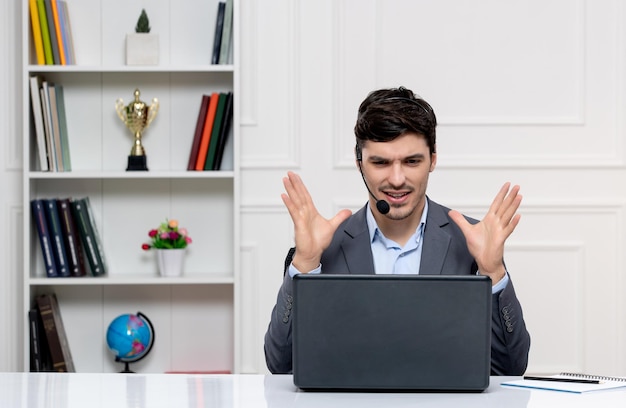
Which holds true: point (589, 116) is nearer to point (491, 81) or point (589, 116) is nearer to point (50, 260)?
point (491, 81)

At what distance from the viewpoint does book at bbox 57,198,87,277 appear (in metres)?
3.68

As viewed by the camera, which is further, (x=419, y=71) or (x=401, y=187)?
(x=419, y=71)

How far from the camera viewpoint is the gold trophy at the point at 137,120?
3.69m

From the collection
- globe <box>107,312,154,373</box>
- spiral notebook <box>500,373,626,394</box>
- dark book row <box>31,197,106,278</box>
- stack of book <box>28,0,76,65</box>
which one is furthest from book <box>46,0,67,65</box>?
spiral notebook <box>500,373,626,394</box>

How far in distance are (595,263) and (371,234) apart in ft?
5.57

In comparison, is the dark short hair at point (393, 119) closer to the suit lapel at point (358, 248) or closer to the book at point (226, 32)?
the suit lapel at point (358, 248)

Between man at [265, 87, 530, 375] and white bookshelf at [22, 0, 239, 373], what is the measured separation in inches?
59.7

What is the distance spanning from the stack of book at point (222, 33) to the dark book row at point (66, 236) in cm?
81

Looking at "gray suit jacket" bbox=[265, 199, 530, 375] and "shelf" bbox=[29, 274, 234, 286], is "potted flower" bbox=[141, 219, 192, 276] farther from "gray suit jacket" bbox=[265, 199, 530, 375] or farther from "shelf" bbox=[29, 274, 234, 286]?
"gray suit jacket" bbox=[265, 199, 530, 375]

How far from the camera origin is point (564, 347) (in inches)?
146

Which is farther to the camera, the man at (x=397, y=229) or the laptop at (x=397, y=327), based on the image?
the man at (x=397, y=229)

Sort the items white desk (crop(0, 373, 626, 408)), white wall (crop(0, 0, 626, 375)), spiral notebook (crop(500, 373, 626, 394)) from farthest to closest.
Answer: white wall (crop(0, 0, 626, 375))
spiral notebook (crop(500, 373, 626, 394))
white desk (crop(0, 373, 626, 408))

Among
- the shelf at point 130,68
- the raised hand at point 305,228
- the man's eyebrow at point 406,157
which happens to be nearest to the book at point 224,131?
the shelf at point 130,68

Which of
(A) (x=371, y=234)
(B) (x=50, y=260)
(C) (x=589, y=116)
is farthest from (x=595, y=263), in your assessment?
(B) (x=50, y=260)
